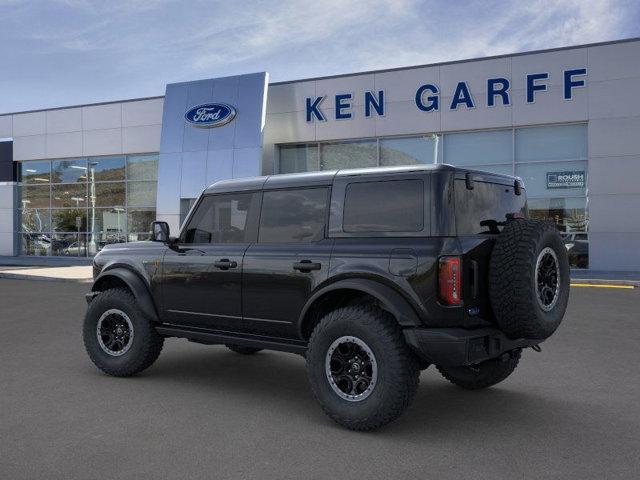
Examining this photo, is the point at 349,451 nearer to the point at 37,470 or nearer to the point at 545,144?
the point at 37,470

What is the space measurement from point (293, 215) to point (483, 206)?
1552 mm

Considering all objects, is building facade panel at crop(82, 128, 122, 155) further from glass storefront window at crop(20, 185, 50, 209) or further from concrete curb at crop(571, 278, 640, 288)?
concrete curb at crop(571, 278, 640, 288)

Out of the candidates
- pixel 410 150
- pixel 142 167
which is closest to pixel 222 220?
pixel 410 150

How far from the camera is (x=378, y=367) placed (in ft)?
15.0

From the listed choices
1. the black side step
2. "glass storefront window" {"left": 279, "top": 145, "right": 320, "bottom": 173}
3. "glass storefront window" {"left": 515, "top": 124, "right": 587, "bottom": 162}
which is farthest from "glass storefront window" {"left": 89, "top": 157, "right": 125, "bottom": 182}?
the black side step

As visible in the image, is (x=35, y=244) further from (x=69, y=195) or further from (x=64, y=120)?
(x=64, y=120)

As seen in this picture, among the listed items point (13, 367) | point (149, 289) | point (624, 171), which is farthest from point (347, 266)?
point (624, 171)

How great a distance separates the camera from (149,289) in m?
6.32

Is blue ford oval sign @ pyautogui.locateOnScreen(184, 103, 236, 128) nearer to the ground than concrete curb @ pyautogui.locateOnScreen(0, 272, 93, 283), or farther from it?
farther from it

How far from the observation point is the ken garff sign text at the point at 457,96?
65.4 feet

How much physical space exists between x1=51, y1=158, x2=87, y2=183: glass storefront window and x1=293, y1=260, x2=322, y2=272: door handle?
2556 centimetres

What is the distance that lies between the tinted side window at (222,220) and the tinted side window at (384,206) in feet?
3.44

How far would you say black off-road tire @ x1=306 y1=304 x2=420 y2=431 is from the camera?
4.52 meters

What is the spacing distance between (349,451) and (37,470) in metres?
1.92
